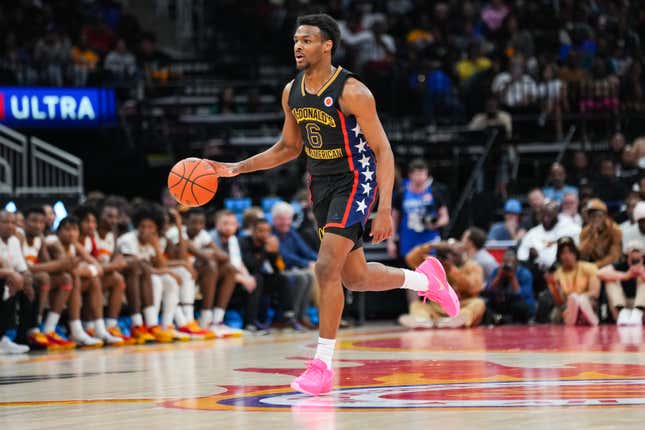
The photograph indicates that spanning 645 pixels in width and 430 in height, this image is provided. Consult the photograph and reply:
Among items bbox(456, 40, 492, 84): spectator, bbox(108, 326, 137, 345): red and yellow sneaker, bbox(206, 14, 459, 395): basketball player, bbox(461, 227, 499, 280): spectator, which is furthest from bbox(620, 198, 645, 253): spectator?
bbox(206, 14, 459, 395): basketball player

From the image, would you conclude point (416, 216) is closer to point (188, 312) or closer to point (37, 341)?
point (188, 312)

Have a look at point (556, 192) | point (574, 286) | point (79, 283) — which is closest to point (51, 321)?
point (79, 283)

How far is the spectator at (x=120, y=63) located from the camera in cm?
1848

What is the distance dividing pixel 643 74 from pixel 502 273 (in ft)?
20.8

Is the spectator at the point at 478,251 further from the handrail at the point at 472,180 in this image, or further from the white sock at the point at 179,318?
the white sock at the point at 179,318

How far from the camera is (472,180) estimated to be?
55.3 ft

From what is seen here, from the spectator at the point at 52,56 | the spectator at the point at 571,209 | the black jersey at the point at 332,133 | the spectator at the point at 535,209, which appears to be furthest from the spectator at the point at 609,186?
the black jersey at the point at 332,133

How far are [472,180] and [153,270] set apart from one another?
6.04 meters

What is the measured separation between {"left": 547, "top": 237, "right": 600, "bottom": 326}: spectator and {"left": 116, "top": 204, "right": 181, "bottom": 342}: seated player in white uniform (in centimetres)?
401

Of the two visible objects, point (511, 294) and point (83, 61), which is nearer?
point (511, 294)

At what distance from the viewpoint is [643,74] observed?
60.7ft

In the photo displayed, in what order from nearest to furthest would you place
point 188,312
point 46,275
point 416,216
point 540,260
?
point 46,275 < point 188,312 < point 540,260 < point 416,216

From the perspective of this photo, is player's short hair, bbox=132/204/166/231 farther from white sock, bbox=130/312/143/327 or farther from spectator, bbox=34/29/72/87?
spectator, bbox=34/29/72/87

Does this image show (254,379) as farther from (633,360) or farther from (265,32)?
(265,32)
